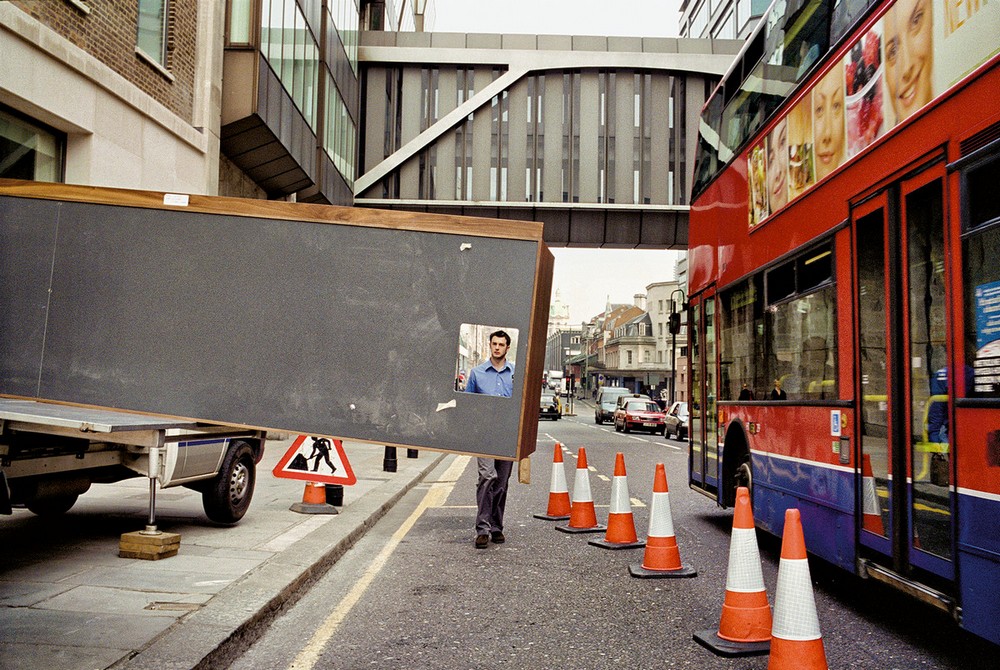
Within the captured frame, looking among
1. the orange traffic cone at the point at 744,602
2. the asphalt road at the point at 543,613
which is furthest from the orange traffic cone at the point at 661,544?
the orange traffic cone at the point at 744,602

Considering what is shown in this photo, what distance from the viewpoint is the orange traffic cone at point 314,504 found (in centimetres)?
956

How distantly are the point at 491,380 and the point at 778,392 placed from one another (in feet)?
14.3

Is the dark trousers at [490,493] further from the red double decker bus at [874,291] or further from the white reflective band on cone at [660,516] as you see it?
the red double decker bus at [874,291]

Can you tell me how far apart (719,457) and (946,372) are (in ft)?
14.8

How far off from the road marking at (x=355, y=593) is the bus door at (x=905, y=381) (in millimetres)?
3296

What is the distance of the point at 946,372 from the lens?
4676 mm

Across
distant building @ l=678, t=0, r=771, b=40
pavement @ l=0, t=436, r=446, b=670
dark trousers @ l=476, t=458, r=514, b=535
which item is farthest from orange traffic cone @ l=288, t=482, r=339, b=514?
distant building @ l=678, t=0, r=771, b=40

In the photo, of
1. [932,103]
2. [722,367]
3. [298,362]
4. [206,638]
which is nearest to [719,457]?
[722,367]

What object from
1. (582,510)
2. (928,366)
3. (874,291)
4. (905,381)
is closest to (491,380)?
(928,366)

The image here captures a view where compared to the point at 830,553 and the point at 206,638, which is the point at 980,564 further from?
the point at 206,638

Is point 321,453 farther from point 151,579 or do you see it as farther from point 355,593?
point 151,579

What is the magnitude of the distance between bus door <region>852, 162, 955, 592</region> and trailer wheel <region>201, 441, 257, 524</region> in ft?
17.8

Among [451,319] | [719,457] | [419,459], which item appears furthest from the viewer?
[419,459]

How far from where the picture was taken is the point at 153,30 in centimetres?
1543
